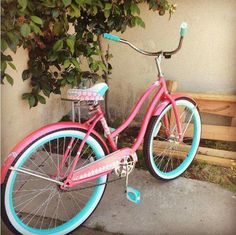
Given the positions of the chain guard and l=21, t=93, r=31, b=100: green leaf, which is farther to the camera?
l=21, t=93, r=31, b=100: green leaf

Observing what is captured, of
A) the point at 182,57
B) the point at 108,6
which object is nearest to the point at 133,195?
the point at 108,6

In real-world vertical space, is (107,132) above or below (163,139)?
above

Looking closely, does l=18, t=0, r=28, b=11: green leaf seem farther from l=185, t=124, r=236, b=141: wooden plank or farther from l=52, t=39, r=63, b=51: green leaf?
l=185, t=124, r=236, b=141: wooden plank

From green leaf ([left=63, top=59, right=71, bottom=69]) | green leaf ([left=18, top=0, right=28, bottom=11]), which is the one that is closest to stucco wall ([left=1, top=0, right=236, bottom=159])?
green leaf ([left=63, top=59, right=71, bottom=69])

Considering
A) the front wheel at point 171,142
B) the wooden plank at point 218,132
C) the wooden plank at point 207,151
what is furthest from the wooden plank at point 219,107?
the wooden plank at point 207,151

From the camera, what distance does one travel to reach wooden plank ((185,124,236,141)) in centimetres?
353

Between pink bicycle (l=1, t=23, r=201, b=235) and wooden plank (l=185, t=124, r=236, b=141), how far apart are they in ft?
0.94

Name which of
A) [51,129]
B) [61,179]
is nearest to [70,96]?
[51,129]

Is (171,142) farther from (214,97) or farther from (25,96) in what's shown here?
(25,96)

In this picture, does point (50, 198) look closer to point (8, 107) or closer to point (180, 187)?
point (8, 107)

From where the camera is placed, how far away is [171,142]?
323 cm

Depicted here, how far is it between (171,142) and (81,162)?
0.87 meters

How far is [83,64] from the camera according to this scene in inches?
143

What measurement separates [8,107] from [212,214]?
1882 millimetres
